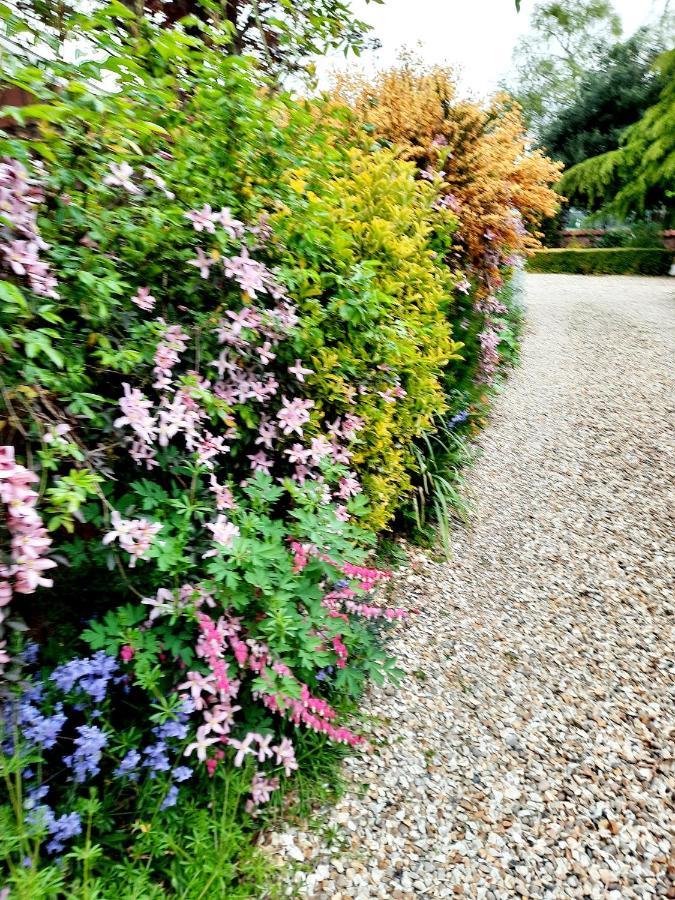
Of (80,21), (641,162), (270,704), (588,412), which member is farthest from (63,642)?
(641,162)

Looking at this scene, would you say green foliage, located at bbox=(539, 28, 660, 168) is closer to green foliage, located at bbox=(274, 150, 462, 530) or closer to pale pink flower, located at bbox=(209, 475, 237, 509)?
green foliage, located at bbox=(274, 150, 462, 530)

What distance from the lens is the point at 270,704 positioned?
171 centimetres

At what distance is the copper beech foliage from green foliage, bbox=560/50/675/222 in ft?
32.7

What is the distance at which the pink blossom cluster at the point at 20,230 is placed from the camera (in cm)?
133

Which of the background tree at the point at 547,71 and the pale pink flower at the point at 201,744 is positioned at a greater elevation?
the background tree at the point at 547,71

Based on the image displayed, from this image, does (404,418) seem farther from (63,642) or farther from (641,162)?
(641,162)

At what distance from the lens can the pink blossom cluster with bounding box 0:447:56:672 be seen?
1233 millimetres

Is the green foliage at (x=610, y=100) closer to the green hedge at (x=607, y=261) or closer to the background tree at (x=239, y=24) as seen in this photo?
the green hedge at (x=607, y=261)

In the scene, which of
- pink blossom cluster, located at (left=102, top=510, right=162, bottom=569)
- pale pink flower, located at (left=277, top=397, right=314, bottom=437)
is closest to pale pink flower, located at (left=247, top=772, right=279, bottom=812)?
pink blossom cluster, located at (left=102, top=510, right=162, bottom=569)

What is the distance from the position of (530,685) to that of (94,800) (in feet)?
5.90

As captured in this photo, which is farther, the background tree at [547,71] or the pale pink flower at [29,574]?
the background tree at [547,71]

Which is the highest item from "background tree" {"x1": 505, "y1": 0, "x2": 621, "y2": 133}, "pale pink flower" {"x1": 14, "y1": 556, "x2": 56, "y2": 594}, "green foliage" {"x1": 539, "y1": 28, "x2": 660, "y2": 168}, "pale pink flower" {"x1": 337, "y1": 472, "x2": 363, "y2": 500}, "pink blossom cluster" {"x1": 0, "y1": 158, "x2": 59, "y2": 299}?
"background tree" {"x1": 505, "y1": 0, "x2": 621, "y2": 133}

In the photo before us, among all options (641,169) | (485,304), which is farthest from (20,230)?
(641,169)

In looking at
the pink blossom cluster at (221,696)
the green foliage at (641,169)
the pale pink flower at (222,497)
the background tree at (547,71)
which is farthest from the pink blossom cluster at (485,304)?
the background tree at (547,71)
